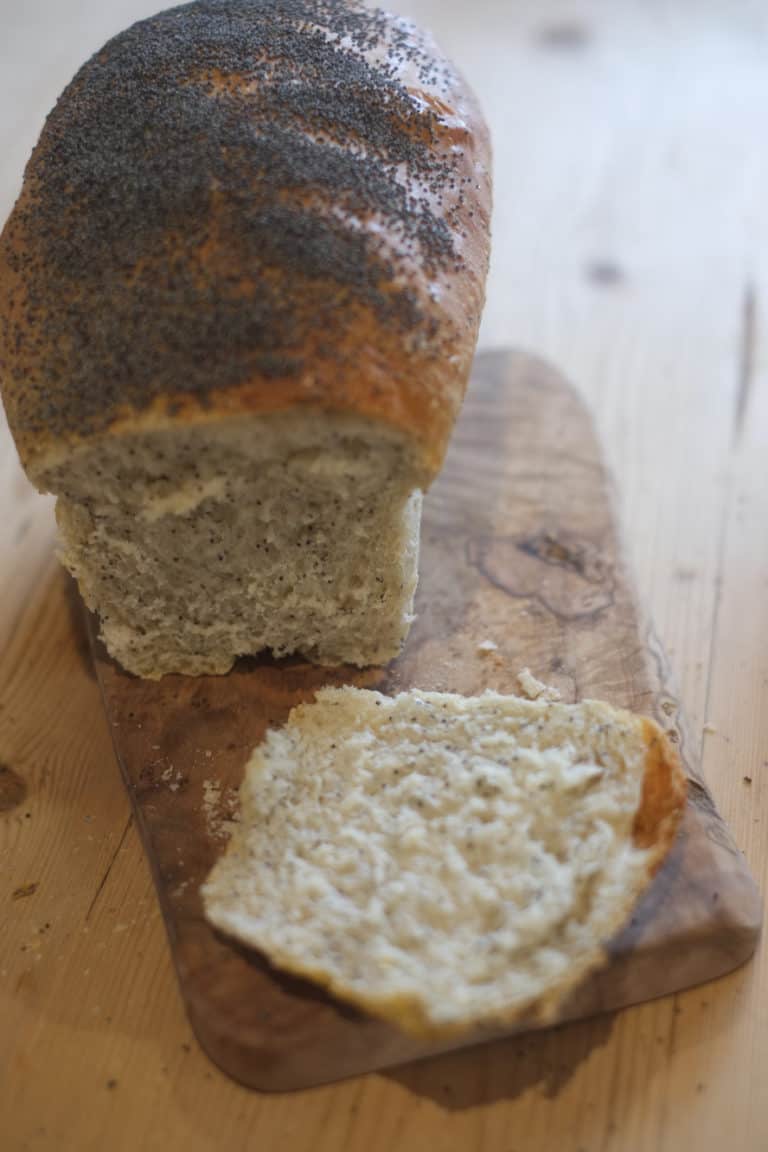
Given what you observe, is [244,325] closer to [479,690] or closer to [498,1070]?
[479,690]

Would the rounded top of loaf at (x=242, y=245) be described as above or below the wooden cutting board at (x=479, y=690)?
above

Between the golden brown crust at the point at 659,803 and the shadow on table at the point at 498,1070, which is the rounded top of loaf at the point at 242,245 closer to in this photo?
the golden brown crust at the point at 659,803

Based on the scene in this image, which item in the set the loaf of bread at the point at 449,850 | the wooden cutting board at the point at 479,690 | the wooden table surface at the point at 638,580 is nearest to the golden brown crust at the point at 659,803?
the loaf of bread at the point at 449,850

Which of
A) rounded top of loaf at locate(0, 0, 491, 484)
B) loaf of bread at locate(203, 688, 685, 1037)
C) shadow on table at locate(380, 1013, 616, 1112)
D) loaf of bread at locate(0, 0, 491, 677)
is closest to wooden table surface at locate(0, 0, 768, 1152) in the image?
shadow on table at locate(380, 1013, 616, 1112)

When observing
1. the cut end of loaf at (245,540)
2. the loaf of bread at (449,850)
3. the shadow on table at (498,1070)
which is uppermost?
the cut end of loaf at (245,540)

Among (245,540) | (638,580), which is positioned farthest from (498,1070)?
(638,580)

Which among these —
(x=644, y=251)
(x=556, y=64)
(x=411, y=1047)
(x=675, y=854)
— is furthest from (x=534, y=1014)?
(x=556, y=64)

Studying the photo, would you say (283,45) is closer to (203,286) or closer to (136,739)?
(203,286)
